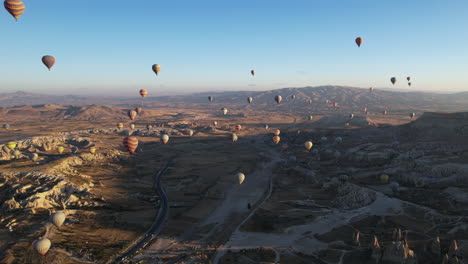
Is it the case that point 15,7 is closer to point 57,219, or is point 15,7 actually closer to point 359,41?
point 57,219

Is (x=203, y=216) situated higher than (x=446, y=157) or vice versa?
Result: (x=446, y=157)

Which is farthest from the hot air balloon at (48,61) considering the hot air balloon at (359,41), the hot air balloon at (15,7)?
the hot air balloon at (359,41)

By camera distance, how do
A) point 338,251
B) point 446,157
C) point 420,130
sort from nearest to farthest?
point 338,251 < point 446,157 < point 420,130

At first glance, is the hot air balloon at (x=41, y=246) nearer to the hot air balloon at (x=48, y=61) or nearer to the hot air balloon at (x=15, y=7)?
the hot air balloon at (x=15, y=7)

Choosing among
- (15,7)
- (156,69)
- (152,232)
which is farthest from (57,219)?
(156,69)

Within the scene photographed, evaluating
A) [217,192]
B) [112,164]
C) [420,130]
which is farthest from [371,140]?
[112,164]

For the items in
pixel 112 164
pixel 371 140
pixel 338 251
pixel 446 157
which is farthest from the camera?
pixel 371 140

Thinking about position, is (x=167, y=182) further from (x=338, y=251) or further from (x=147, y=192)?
(x=338, y=251)

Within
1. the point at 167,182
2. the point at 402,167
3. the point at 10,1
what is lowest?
the point at 167,182

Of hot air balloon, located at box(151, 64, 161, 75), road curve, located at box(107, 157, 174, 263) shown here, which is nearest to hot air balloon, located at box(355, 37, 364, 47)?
hot air balloon, located at box(151, 64, 161, 75)
